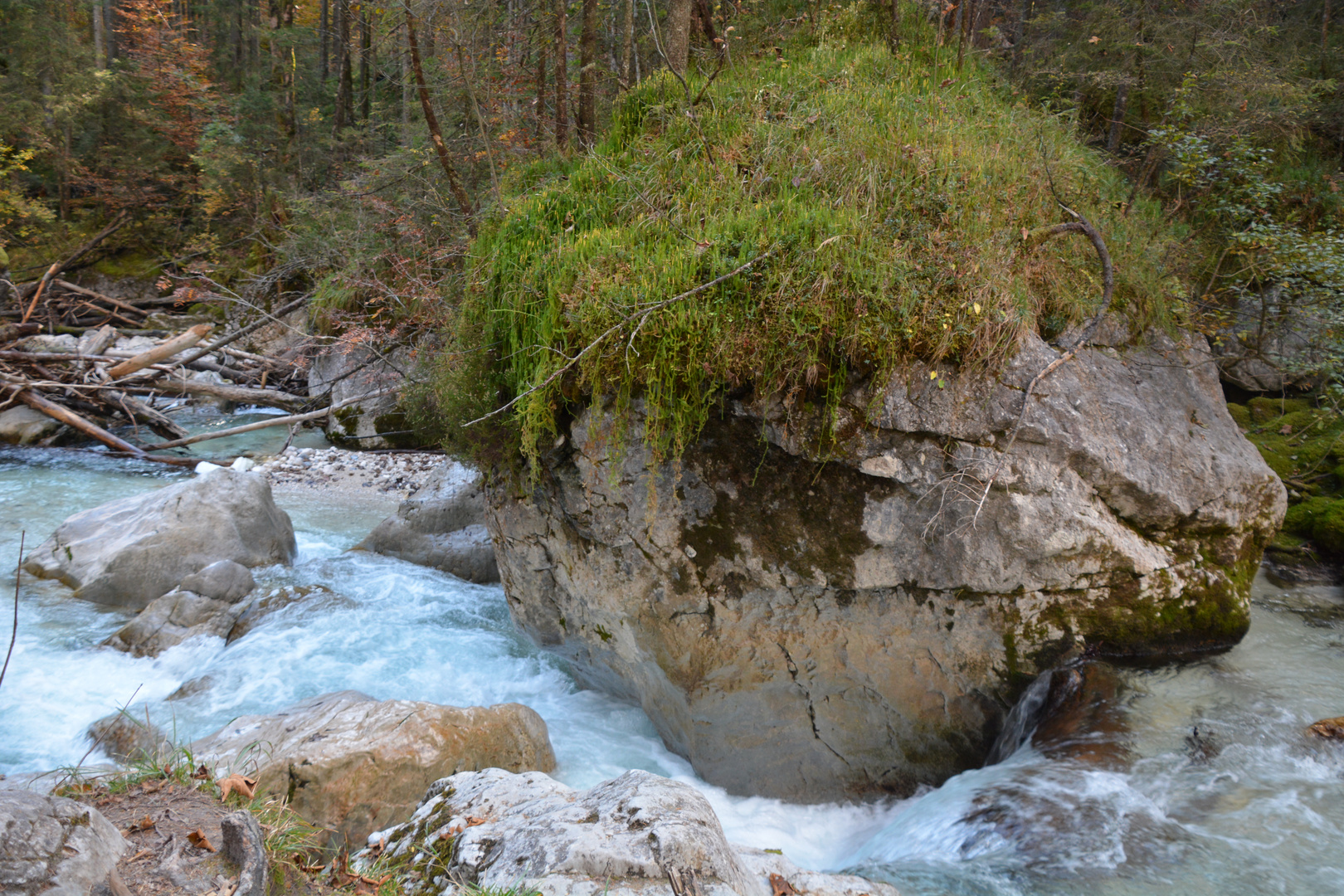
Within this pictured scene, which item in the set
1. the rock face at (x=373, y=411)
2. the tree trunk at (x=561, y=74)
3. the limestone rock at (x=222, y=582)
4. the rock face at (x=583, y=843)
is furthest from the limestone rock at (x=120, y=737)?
the rock face at (x=373, y=411)

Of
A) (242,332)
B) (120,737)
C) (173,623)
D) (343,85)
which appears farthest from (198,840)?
(343,85)

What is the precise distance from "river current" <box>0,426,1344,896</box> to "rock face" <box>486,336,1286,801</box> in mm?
376

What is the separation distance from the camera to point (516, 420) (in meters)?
4.78

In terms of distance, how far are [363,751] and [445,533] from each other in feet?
13.2

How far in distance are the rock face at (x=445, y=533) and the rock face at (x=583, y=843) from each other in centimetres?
444

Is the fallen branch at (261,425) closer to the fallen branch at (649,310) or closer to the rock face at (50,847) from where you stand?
the fallen branch at (649,310)

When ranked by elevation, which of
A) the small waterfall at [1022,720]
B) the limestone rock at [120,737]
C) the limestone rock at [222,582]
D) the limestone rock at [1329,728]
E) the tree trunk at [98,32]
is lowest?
the limestone rock at [222,582]

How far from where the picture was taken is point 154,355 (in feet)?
36.7

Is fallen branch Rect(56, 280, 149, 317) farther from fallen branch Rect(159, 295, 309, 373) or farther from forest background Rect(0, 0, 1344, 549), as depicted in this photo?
fallen branch Rect(159, 295, 309, 373)

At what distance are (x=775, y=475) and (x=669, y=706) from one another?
1768 millimetres

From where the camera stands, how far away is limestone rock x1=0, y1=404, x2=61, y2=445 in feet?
34.3

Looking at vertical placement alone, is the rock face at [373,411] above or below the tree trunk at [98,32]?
below

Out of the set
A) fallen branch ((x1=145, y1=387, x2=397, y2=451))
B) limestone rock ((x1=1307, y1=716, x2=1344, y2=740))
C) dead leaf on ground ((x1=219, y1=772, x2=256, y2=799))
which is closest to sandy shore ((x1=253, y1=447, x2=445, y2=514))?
fallen branch ((x1=145, y1=387, x2=397, y2=451))

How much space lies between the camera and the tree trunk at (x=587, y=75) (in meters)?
7.35
